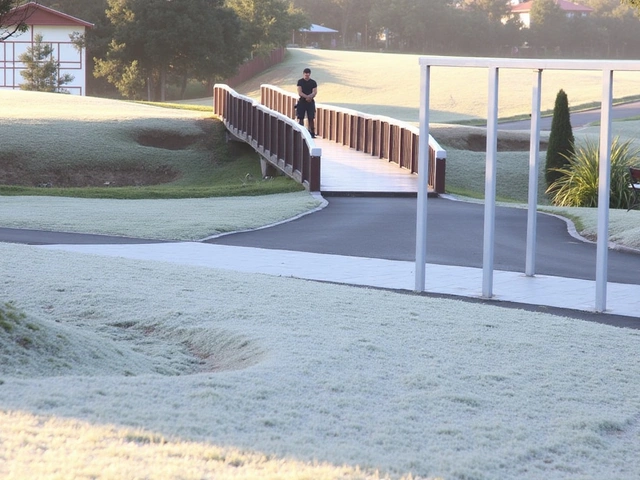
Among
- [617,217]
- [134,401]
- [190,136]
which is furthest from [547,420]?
[190,136]

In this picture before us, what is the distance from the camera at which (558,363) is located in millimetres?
6598

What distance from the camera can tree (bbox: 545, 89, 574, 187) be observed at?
25594 mm

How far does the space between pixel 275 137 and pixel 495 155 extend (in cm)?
1566

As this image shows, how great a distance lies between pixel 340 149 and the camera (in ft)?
92.1

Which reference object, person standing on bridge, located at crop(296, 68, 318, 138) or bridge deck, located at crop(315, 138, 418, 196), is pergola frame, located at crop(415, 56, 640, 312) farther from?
person standing on bridge, located at crop(296, 68, 318, 138)

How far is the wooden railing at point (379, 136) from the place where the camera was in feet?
71.4

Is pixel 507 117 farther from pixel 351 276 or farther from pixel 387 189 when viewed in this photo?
pixel 351 276

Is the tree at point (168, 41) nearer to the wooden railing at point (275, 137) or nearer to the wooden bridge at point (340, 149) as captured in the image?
the wooden railing at point (275, 137)

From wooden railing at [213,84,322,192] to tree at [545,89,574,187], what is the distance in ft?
22.2

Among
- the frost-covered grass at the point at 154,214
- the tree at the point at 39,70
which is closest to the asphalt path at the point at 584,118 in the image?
the frost-covered grass at the point at 154,214

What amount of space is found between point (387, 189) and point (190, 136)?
44.9 feet

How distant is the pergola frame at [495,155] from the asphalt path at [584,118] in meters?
30.1

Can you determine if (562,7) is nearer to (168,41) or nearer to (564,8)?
(564,8)

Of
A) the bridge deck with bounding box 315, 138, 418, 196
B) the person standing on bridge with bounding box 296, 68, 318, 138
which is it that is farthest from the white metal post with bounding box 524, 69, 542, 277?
the person standing on bridge with bounding box 296, 68, 318, 138
